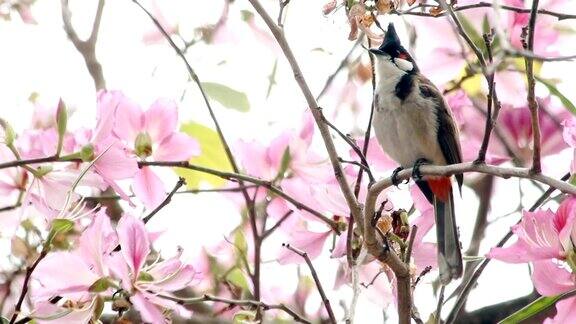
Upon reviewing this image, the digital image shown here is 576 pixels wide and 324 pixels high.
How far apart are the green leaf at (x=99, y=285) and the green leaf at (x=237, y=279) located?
54 centimetres

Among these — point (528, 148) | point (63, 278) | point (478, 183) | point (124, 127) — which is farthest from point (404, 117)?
point (63, 278)

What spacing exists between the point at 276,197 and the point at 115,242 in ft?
1.17

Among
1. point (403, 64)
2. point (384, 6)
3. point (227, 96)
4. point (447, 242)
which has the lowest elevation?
point (447, 242)

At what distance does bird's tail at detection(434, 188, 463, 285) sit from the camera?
131cm

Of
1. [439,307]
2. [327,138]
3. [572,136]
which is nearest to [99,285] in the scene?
[327,138]

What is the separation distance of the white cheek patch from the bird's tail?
0.28m

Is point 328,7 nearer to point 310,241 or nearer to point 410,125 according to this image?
point 310,241

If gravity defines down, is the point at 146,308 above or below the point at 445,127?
below

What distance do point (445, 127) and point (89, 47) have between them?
741 mm

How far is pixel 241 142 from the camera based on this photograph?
4.78 ft

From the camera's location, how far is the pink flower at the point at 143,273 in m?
A: 1.06

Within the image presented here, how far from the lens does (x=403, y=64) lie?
178 cm

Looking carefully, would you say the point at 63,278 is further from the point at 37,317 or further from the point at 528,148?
the point at 528,148

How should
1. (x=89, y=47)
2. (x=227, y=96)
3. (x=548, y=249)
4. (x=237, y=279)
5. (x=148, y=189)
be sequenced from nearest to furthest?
1. (x=548, y=249)
2. (x=148, y=189)
3. (x=227, y=96)
4. (x=237, y=279)
5. (x=89, y=47)
